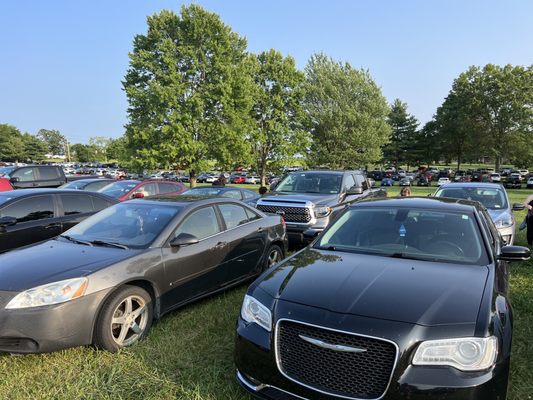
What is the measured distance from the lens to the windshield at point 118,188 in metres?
12.6

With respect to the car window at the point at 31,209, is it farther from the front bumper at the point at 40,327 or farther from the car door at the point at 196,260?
the front bumper at the point at 40,327

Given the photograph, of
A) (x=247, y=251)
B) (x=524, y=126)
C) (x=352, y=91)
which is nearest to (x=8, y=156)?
(x=352, y=91)

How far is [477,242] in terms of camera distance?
12.6 ft

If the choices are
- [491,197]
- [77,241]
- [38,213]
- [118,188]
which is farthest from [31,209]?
[491,197]

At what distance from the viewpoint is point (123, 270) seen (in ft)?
13.5

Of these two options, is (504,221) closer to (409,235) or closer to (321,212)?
(321,212)

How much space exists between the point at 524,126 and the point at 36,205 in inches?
2333

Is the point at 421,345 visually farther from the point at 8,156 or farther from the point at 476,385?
the point at 8,156

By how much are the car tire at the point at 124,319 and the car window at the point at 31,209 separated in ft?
11.3

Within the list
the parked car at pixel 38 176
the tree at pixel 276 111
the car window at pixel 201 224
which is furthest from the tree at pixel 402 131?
the car window at pixel 201 224

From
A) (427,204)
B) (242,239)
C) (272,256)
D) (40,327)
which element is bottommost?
(272,256)

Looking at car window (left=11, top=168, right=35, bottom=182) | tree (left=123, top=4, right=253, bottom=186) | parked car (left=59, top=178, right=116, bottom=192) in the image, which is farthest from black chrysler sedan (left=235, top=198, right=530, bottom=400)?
tree (left=123, top=4, right=253, bottom=186)

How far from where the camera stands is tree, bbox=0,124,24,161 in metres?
103

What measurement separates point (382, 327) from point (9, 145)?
12028 centimetres
